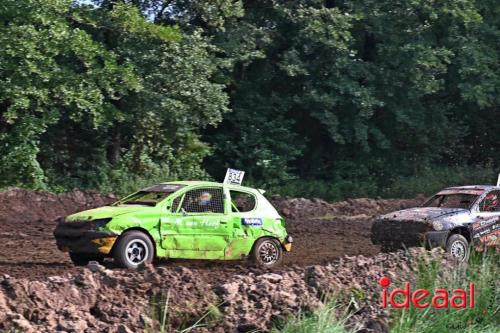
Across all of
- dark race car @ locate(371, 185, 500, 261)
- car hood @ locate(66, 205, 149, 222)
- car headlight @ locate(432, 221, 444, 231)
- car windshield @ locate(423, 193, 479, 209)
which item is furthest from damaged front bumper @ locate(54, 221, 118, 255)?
car windshield @ locate(423, 193, 479, 209)

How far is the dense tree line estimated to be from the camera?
27.7 meters

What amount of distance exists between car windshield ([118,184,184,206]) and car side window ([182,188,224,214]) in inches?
10.2

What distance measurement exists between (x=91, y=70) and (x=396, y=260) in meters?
17.8

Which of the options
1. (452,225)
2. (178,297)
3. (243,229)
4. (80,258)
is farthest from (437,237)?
(178,297)

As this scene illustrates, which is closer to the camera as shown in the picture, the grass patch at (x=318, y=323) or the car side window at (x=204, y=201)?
the grass patch at (x=318, y=323)

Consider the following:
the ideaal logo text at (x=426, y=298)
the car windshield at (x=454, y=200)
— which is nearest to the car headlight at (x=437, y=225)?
the car windshield at (x=454, y=200)

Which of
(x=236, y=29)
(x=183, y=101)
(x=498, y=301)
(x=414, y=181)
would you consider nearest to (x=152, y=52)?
(x=183, y=101)

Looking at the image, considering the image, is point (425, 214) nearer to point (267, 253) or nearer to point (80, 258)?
point (267, 253)

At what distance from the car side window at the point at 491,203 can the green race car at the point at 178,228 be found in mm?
3817

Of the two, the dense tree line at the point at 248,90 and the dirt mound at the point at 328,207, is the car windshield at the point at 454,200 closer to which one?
the dirt mound at the point at 328,207

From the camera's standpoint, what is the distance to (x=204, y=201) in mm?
16328

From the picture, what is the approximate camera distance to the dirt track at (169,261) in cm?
1656

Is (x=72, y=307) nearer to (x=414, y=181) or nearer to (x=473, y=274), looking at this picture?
(x=473, y=274)

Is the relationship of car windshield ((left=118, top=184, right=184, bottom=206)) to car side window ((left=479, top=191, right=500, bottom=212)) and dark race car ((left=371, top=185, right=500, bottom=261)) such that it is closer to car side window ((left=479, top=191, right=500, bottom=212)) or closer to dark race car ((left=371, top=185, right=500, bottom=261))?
dark race car ((left=371, top=185, right=500, bottom=261))
